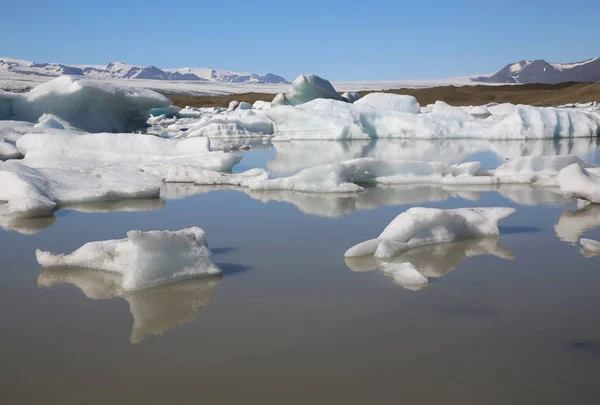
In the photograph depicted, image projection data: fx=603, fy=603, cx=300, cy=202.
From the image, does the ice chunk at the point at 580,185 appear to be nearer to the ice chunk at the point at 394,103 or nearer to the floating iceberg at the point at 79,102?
the floating iceberg at the point at 79,102

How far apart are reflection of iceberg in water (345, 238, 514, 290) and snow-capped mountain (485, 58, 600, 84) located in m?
100.0

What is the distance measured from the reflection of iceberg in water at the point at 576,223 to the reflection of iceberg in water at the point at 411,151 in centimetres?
327

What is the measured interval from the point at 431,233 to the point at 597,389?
1.46 meters

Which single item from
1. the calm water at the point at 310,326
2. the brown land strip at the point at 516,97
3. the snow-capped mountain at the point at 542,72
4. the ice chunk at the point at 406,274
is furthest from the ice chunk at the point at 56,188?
the snow-capped mountain at the point at 542,72

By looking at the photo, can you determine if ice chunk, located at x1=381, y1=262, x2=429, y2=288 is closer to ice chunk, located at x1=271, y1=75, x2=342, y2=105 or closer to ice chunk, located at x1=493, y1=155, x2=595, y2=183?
ice chunk, located at x1=493, y1=155, x2=595, y2=183

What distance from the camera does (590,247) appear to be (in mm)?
2865

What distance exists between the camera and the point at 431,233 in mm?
2939

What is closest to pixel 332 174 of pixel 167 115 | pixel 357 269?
pixel 357 269

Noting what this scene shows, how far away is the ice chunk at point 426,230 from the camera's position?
2.72 metres

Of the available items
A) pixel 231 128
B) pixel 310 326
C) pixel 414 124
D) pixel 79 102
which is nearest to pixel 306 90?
pixel 231 128

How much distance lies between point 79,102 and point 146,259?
29.9 feet

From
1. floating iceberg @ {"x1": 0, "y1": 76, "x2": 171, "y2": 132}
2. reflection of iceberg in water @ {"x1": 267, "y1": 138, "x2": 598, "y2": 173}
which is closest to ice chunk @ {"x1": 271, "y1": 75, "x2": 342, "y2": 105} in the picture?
reflection of iceberg in water @ {"x1": 267, "y1": 138, "x2": 598, "y2": 173}

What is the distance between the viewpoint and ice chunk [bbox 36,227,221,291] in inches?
90.5

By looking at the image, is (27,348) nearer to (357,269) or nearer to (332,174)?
(357,269)
